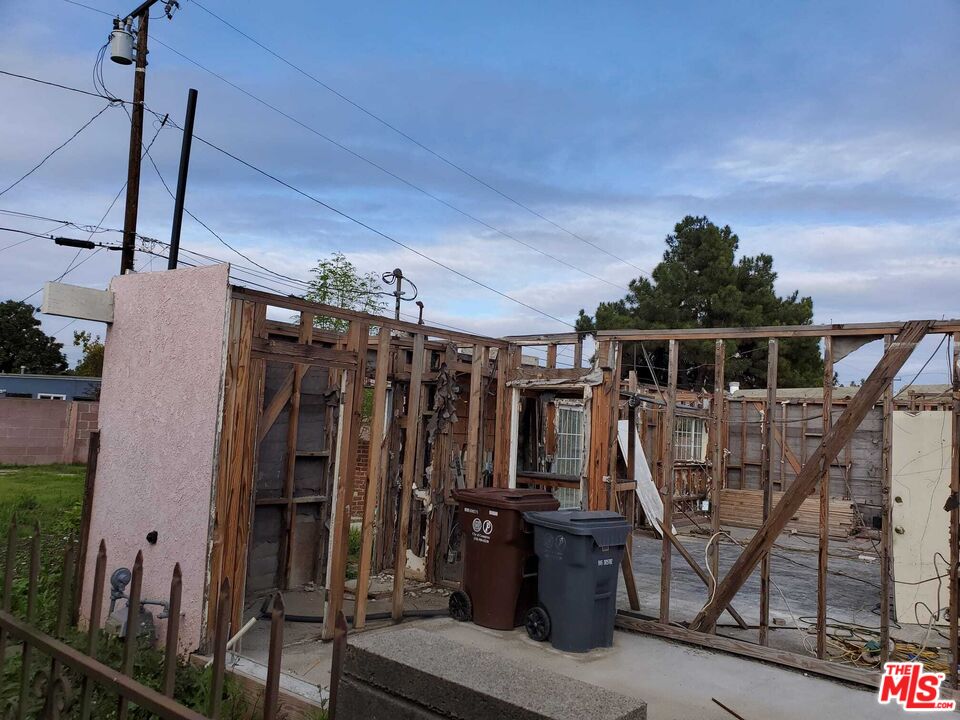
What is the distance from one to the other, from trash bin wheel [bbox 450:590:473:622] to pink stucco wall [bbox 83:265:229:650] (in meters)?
2.37

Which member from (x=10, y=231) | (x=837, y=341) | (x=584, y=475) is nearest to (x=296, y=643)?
(x=584, y=475)

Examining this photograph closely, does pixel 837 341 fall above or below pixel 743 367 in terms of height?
below

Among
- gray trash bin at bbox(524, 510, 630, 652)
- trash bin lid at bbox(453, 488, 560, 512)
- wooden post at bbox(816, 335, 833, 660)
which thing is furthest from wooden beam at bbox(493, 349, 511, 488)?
wooden post at bbox(816, 335, 833, 660)

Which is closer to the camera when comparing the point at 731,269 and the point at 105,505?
the point at 105,505

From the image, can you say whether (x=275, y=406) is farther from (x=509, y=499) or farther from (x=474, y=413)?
(x=509, y=499)

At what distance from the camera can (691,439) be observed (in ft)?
64.5

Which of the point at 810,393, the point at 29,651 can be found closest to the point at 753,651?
the point at 29,651

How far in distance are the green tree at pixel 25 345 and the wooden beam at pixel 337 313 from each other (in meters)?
50.6

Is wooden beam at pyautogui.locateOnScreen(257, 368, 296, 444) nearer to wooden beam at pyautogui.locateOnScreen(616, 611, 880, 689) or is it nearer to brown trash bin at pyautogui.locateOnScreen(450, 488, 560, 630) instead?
brown trash bin at pyautogui.locateOnScreen(450, 488, 560, 630)

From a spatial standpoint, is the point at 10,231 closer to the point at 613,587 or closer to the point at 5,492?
the point at 5,492

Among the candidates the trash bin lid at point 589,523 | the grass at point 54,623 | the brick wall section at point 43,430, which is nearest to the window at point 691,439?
the trash bin lid at point 589,523

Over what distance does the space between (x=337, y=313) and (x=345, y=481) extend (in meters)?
1.44

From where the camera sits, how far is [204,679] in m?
5.08

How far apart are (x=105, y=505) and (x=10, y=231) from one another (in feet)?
31.7
